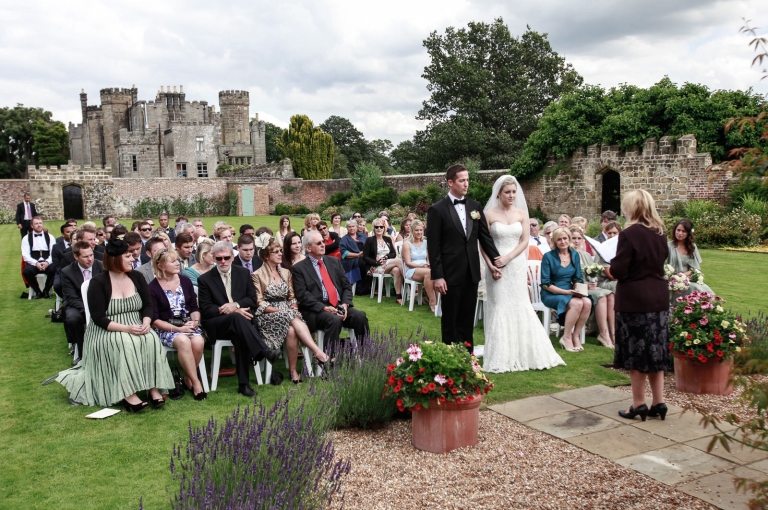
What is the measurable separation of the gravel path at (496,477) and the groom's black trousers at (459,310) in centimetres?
139

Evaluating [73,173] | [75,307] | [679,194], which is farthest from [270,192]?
[75,307]

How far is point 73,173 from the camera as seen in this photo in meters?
35.7

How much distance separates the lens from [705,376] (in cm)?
552

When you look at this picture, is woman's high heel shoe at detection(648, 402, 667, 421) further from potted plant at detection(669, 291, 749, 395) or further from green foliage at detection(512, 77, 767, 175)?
green foliage at detection(512, 77, 767, 175)

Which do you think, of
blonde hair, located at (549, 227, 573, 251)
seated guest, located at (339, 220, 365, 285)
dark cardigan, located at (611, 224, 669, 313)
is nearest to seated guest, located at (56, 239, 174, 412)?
dark cardigan, located at (611, 224, 669, 313)

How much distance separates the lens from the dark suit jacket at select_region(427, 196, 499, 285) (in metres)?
5.79

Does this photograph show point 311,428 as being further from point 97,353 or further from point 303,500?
point 97,353

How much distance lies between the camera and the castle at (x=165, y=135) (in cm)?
5378

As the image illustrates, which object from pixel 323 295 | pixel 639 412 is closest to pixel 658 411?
pixel 639 412

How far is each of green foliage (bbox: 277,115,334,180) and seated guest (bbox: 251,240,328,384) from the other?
133 feet

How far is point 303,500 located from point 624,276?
2.99m

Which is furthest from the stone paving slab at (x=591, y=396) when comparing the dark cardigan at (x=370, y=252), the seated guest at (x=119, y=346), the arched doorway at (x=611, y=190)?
the arched doorway at (x=611, y=190)

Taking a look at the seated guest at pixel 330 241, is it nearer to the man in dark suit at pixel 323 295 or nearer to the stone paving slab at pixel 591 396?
the man in dark suit at pixel 323 295

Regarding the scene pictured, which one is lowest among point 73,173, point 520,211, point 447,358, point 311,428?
point 311,428
